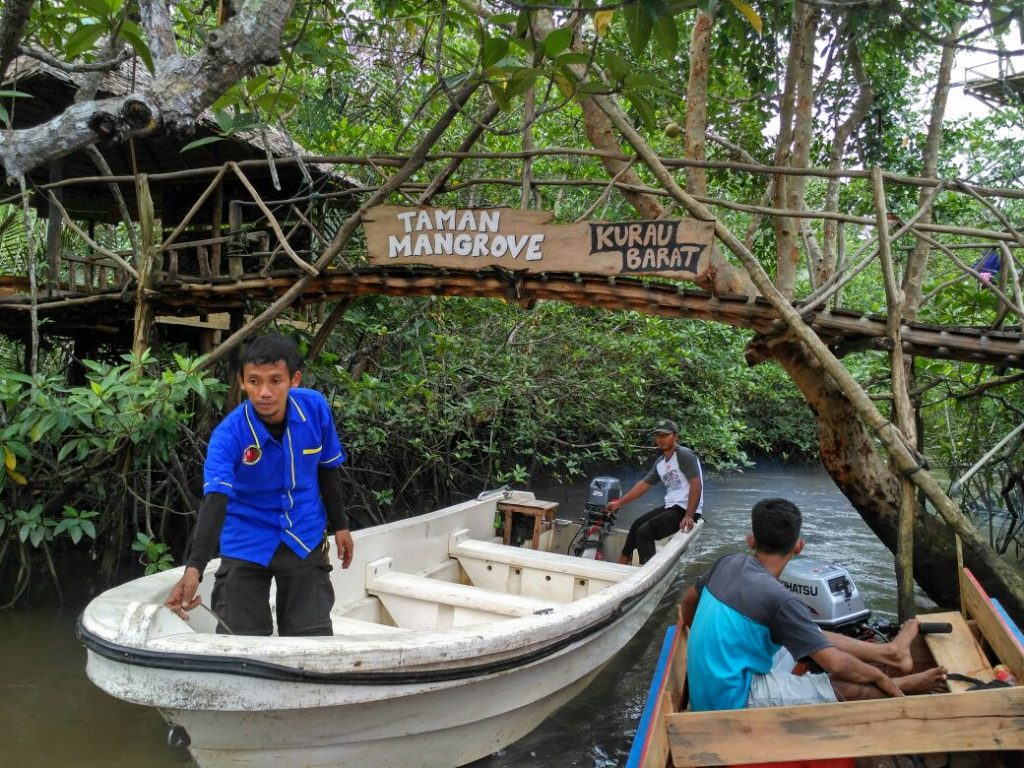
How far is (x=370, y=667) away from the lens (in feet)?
8.54

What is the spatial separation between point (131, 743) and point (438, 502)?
4786mm

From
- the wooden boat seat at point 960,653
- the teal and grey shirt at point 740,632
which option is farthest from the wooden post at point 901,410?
the teal and grey shirt at point 740,632

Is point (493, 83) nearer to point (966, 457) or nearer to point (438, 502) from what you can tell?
point (438, 502)

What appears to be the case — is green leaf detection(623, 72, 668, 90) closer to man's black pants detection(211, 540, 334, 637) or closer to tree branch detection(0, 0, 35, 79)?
tree branch detection(0, 0, 35, 79)

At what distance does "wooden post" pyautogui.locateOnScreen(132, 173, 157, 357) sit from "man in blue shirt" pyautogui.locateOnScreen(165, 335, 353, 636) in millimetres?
2650

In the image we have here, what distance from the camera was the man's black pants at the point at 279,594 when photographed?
289cm

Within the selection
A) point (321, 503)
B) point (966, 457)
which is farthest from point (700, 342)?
point (321, 503)

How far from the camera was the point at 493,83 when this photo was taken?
9.38ft

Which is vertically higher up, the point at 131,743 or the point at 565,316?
the point at 565,316

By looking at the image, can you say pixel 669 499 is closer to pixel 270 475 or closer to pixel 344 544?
pixel 344 544

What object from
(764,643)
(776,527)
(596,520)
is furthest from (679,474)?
(764,643)

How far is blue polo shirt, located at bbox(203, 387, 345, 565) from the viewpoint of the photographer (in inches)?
107

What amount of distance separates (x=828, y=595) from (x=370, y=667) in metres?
2.46

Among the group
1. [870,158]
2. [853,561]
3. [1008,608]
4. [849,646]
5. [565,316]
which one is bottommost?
[853,561]
